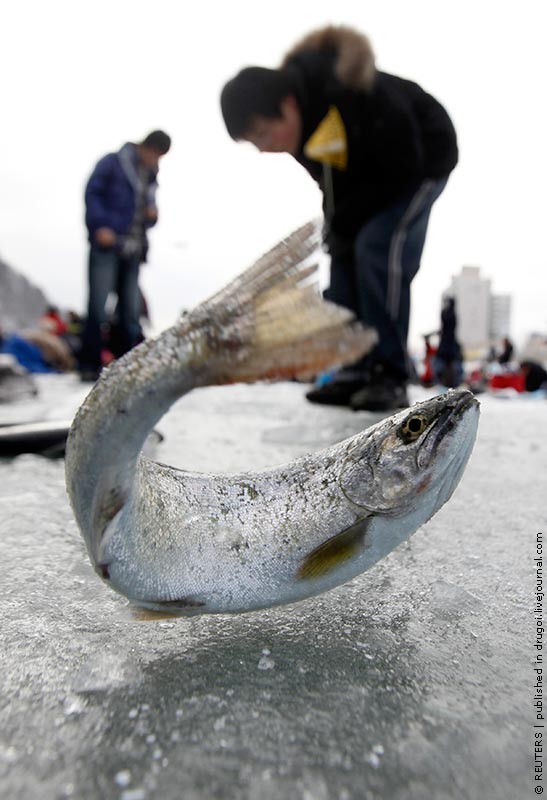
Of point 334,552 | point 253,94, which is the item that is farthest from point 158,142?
point 334,552

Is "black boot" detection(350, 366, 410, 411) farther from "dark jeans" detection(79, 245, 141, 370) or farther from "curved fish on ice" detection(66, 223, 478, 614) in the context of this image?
"dark jeans" detection(79, 245, 141, 370)

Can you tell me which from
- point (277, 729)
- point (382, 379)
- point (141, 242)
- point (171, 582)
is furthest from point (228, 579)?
point (141, 242)

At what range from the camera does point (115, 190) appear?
5625mm

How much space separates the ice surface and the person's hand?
4585 mm

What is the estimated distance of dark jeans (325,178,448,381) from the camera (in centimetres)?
344

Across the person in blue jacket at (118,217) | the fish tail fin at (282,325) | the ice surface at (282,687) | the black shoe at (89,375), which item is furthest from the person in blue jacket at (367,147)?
the black shoe at (89,375)

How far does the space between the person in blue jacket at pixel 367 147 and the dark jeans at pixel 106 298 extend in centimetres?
258

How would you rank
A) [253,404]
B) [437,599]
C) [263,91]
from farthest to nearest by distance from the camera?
[253,404] < [263,91] < [437,599]

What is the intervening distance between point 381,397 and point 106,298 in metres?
3.31

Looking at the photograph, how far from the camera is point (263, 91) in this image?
3092 mm

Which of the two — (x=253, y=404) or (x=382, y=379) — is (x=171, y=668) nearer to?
(x=382, y=379)

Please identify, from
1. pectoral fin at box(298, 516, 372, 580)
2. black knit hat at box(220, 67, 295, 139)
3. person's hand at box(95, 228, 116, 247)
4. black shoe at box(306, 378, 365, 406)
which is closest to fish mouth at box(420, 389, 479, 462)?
pectoral fin at box(298, 516, 372, 580)

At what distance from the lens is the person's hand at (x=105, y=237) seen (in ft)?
17.6

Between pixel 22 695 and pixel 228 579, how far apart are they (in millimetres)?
264
